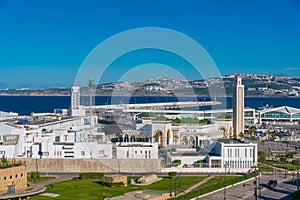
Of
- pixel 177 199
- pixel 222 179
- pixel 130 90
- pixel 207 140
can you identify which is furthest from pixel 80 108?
pixel 130 90

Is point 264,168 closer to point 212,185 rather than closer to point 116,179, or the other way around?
point 212,185

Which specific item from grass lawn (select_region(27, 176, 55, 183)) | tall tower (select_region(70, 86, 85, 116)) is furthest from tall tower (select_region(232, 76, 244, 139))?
tall tower (select_region(70, 86, 85, 116))

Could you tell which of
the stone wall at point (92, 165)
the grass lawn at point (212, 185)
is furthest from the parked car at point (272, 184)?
the stone wall at point (92, 165)

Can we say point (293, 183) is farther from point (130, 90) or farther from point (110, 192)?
point (130, 90)

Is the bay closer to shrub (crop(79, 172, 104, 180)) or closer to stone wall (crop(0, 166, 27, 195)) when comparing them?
shrub (crop(79, 172, 104, 180))

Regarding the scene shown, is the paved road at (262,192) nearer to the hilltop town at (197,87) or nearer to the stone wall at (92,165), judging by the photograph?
the stone wall at (92,165)
